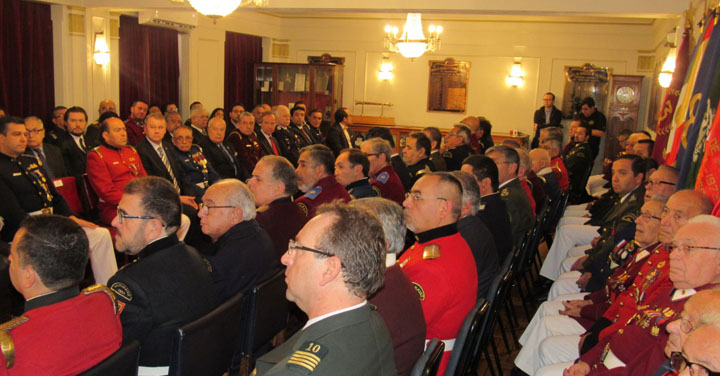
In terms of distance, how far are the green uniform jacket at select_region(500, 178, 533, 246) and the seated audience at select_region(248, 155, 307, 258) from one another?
1.65 meters

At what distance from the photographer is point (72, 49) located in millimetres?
8406

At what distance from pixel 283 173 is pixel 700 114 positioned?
9.19 ft

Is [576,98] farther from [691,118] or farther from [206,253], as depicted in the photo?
[206,253]

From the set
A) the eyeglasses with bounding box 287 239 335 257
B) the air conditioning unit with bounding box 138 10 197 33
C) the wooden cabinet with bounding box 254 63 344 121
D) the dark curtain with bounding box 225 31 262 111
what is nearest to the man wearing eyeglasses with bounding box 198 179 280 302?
the eyeglasses with bounding box 287 239 335 257

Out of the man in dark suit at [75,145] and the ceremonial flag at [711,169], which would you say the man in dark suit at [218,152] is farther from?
the ceremonial flag at [711,169]

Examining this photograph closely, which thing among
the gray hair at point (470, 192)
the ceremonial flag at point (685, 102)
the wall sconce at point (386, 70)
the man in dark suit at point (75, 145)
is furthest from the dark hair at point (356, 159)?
the wall sconce at point (386, 70)

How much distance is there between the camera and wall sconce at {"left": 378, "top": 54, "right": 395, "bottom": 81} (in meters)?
13.4

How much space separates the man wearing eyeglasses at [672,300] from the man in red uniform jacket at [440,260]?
0.64m

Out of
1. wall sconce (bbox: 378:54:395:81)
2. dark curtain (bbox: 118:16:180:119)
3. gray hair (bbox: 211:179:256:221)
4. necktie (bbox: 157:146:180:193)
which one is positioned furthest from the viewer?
wall sconce (bbox: 378:54:395:81)

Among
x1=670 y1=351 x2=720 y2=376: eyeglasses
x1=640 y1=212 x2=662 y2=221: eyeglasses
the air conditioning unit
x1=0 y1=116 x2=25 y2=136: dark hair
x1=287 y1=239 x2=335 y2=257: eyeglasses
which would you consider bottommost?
x1=670 y1=351 x2=720 y2=376: eyeglasses

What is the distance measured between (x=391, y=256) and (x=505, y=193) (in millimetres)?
2587

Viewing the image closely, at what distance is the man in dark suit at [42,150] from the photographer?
17.8ft

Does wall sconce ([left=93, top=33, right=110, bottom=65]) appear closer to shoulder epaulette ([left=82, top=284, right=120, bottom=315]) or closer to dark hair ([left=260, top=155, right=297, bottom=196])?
dark hair ([left=260, top=155, right=297, bottom=196])

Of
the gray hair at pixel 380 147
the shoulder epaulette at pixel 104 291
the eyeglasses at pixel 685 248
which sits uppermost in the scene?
the gray hair at pixel 380 147
